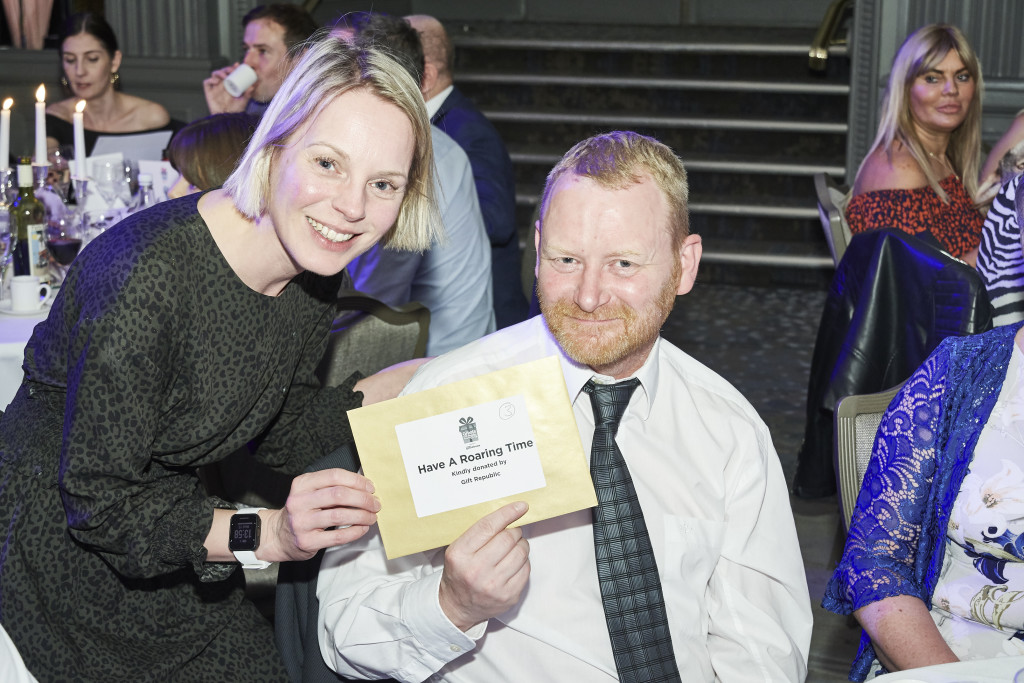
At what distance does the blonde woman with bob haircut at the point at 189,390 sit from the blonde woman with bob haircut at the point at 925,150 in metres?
2.65

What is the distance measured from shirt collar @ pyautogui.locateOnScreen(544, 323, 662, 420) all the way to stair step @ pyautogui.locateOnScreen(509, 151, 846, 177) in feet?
18.6

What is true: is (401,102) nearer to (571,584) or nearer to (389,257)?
(571,584)

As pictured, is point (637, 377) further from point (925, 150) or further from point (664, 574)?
point (925, 150)

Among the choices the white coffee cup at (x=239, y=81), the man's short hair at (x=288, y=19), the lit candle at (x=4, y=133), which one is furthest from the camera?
the man's short hair at (x=288, y=19)

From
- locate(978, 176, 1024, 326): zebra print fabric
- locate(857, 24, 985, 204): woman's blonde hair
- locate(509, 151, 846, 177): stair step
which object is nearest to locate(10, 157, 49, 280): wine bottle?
locate(978, 176, 1024, 326): zebra print fabric

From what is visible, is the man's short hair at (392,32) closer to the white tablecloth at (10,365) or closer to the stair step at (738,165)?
the white tablecloth at (10,365)

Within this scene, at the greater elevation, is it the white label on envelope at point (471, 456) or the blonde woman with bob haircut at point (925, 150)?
the blonde woman with bob haircut at point (925, 150)

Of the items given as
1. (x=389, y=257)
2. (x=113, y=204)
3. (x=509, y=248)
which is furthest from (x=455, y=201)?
(x=113, y=204)

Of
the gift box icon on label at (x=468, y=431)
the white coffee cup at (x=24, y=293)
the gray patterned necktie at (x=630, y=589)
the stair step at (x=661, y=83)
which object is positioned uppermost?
the stair step at (x=661, y=83)

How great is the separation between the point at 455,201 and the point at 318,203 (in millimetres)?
1760

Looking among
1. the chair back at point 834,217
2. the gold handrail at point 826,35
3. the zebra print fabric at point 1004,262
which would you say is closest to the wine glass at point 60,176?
the chair back at point 834,217

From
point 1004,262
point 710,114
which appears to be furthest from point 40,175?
point 710,114

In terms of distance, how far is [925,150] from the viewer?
4.11m

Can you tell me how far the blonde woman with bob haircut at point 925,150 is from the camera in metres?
3.93
